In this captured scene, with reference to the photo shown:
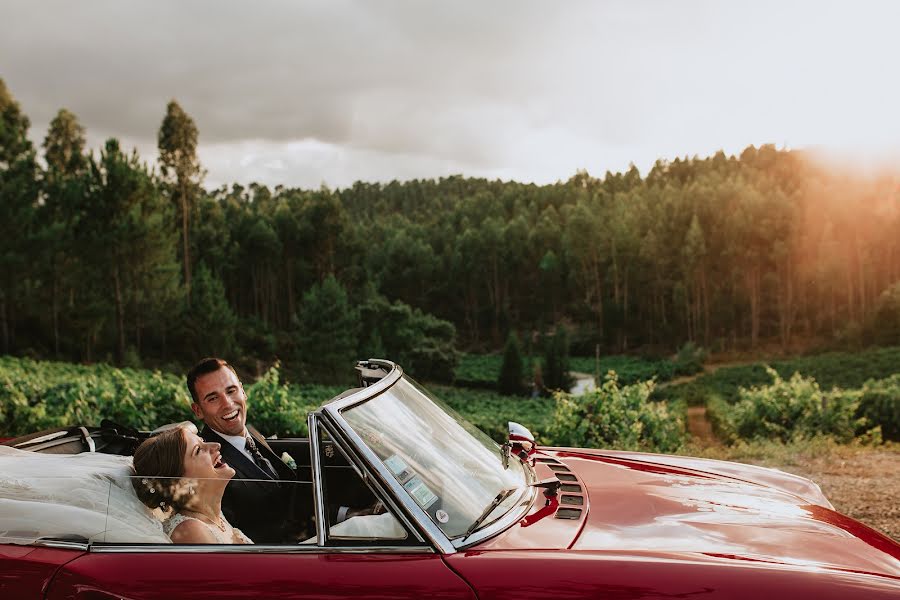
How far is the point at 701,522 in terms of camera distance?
283cm

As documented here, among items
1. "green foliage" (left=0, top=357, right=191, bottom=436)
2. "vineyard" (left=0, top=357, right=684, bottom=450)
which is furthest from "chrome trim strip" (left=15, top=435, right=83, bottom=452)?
"green foliage" (left=0, top=357, right=191, bottom=436)

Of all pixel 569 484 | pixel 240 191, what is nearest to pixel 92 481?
pixel 569 484

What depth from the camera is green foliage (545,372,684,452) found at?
417 inches

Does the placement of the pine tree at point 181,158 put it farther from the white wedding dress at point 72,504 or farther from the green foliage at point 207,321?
the white wedding dress at point 72,504

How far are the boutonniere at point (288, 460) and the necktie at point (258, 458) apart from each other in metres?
0.13

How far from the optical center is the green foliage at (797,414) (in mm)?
13102

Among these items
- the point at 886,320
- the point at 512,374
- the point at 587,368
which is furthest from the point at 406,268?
the point at 886,320

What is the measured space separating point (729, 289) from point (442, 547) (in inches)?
2842

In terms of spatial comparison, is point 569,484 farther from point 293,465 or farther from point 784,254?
point 784,254

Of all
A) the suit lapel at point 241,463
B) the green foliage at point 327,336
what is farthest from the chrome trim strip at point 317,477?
the green foliage at point 327,336

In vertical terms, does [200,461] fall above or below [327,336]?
above

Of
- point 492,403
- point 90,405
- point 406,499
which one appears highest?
point 406,499

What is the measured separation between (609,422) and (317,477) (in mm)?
8771

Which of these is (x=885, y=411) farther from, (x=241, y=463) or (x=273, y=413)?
(x=241, y=463)
